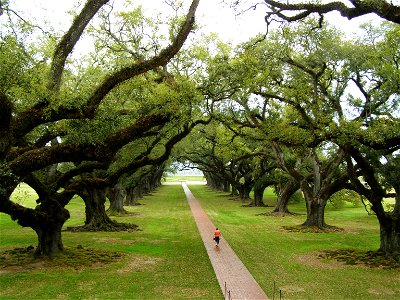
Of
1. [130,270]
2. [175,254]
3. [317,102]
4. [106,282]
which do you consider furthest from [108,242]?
[317,102]

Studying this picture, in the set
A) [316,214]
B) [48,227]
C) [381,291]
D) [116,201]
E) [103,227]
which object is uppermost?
[116,201]

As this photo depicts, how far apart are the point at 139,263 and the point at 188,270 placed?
2.61 m

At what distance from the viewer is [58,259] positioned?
17.9 metres

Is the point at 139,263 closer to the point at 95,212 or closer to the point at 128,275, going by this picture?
the point at 128,275

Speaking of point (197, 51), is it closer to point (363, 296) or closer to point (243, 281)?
point (243, 281)

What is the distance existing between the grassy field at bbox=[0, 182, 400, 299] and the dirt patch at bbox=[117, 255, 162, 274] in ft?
0.14

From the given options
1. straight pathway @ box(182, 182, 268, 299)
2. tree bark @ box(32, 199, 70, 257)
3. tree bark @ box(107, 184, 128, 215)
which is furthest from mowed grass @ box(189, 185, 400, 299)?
tree bark @ box(107, 184, 128, 215)

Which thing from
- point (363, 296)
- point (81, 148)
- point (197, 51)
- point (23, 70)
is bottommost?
point (363, 296)

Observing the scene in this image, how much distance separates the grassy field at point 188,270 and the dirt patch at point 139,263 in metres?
0.04

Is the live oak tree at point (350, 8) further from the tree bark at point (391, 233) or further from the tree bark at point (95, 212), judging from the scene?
the tree bark at point (95, 212)

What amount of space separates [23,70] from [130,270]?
8757 mm

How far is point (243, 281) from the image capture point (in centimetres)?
1448

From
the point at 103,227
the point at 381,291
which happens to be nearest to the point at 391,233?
the point at 381,291

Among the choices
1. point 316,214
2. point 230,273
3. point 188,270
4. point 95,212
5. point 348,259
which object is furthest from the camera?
point 316,214
